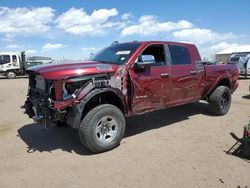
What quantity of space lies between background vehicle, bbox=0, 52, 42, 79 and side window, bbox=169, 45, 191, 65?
21803 mm

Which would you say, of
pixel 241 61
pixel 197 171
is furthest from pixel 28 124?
pixel 241 61

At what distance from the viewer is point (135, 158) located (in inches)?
187

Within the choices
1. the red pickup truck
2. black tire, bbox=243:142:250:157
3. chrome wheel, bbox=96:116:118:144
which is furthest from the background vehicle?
black tire, bbox=243:142:250:157

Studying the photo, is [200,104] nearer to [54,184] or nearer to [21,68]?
[54,184]

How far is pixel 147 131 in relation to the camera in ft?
20.8

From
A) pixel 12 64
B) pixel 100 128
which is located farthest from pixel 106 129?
pixel 12 64

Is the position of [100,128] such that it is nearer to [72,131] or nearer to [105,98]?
[105,98]

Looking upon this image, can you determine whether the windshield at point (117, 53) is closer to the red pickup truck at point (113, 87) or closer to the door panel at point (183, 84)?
the red pickup truck at point (113, 87)

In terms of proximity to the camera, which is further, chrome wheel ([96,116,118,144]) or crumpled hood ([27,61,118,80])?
chrome wheel ([96,116,118,144])

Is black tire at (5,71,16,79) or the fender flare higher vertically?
the fender flare

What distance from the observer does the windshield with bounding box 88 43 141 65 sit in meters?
5.62

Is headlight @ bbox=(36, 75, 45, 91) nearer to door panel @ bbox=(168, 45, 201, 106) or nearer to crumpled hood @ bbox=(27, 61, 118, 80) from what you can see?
crumpled hood @ bbox=(27, 61, 118, 80)

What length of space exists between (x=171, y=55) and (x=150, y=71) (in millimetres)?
884

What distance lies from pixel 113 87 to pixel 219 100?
362 cm
